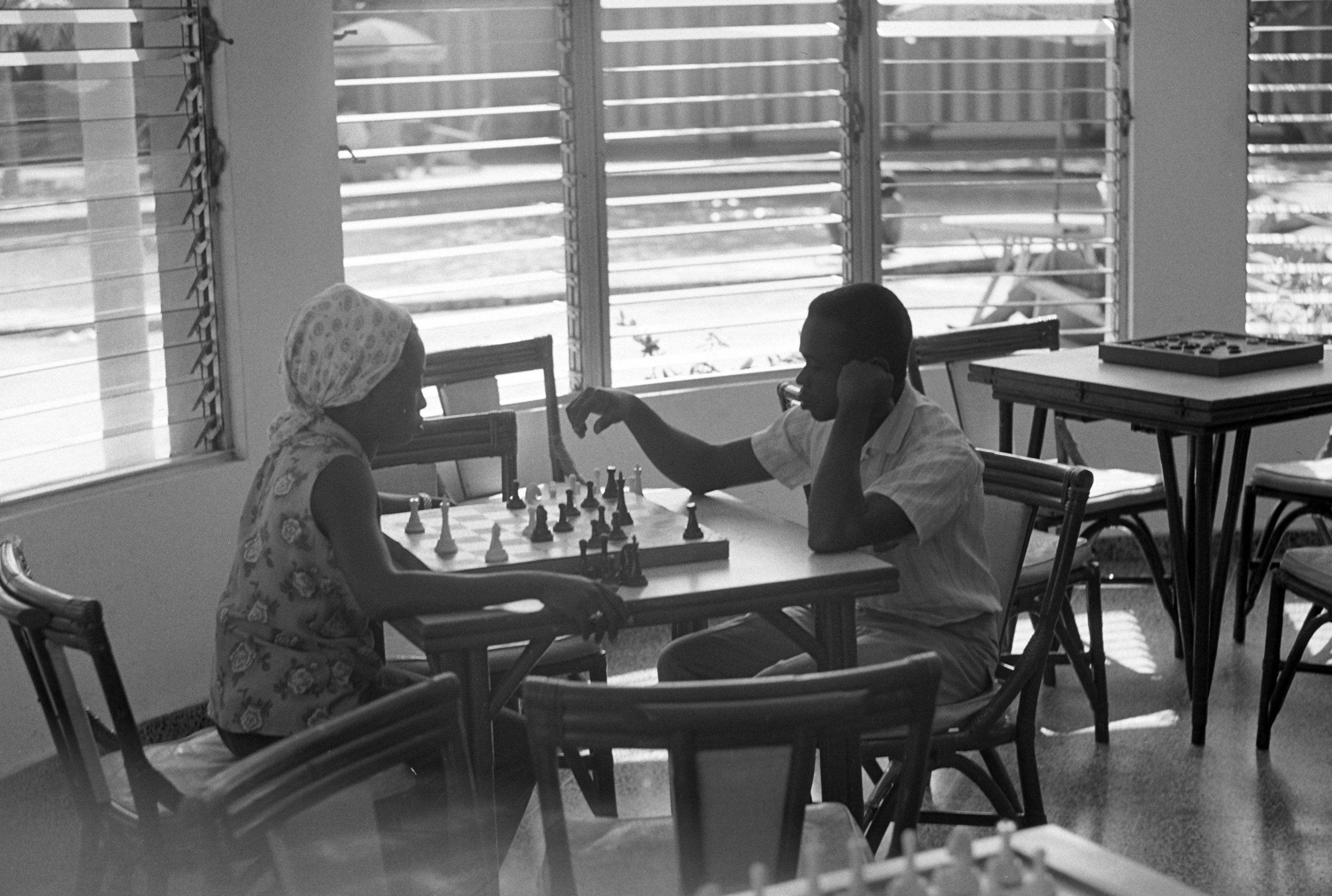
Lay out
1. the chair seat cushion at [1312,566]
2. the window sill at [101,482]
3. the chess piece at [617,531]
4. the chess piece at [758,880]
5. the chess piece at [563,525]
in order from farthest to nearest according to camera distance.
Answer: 1. the window sill at [101,482]
2. the chair seat cushion at [1312,566]
3. the chess piece at [563,525]
4. the chess piece at [617,531]
5. the chess piece at [758,880]

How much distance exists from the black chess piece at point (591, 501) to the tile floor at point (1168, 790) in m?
0.95

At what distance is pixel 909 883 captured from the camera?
1574 millimetres

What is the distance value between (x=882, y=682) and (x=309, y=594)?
1.14 meters

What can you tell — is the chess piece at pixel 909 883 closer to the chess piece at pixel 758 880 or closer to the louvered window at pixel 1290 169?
the chess piece at pixel 758 880

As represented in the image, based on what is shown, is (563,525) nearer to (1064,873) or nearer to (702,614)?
(702,614)

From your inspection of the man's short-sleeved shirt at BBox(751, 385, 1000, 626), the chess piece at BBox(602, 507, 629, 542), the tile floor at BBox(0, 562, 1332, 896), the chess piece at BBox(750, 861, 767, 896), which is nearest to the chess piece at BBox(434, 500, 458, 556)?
the chess piece at BBox(602, 507, 629, 542)

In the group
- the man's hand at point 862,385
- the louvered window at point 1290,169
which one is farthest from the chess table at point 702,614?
the louvered window at point 1290,169

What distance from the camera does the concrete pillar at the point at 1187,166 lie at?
579 centimetres

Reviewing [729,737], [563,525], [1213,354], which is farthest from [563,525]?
[1213,354]

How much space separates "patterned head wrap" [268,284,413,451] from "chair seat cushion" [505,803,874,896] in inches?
30.7

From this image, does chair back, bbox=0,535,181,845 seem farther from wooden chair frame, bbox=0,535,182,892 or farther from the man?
the man

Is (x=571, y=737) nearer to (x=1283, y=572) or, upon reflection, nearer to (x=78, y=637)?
(x=78, y=637)

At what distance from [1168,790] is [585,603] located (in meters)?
1.93

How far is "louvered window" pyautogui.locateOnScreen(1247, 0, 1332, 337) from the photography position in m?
5.92
